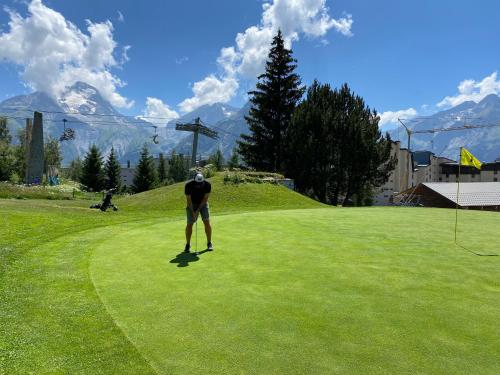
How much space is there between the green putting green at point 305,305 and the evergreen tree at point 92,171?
2823 inches

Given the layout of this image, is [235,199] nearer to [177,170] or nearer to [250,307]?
[250,307]

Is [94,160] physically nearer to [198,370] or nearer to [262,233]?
[262,233]

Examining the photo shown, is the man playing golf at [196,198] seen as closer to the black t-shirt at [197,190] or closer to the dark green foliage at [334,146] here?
the black t-shirt at [197,190]

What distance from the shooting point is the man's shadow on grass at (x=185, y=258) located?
823 centimetres

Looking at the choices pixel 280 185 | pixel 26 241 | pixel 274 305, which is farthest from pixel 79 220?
pixel 280 185

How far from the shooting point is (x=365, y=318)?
16.6ft

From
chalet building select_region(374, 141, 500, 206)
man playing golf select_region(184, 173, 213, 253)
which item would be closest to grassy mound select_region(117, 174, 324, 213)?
man playing golf select_region(184, 173, 213, 253)

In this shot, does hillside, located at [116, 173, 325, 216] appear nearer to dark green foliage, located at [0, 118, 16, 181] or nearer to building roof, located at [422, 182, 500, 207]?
building roof, located at [422, 182, 500, 207]

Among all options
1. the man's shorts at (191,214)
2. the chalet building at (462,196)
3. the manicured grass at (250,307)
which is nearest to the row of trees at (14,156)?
the man's shorts at (191,214)

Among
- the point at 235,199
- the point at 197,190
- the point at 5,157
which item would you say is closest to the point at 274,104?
the point at 235,199

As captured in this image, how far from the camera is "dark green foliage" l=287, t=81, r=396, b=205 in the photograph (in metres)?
42.4

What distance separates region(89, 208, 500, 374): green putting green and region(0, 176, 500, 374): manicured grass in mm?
22

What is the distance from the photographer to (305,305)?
18.1 feet

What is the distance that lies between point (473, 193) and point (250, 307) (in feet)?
180
